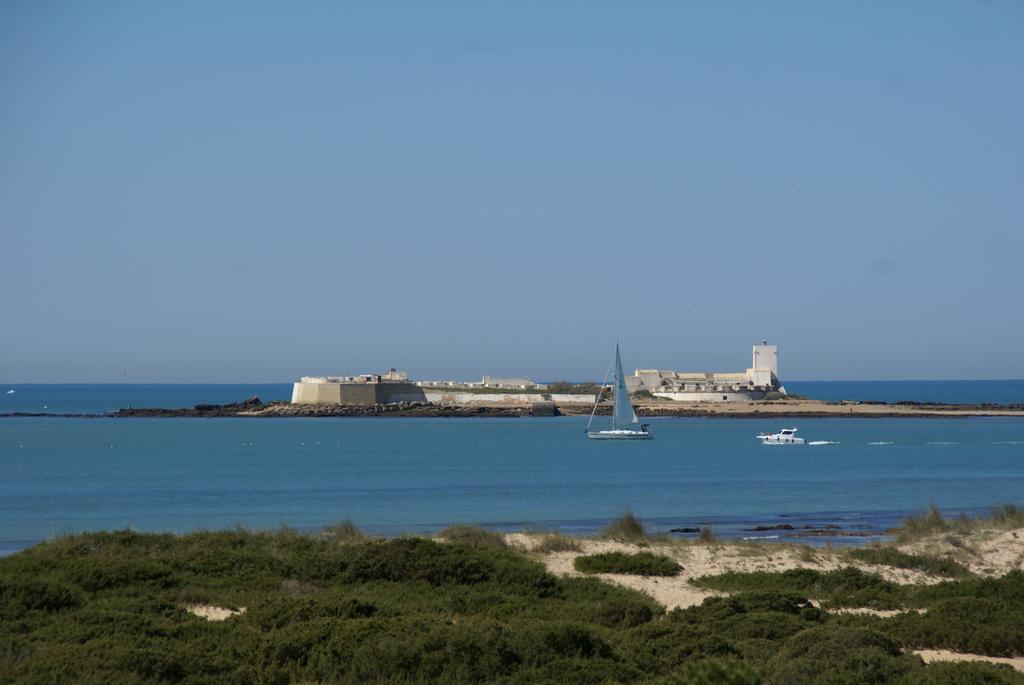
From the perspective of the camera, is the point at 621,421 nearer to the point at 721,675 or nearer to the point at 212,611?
the point at 212,611

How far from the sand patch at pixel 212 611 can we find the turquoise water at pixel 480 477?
1336 centimetres

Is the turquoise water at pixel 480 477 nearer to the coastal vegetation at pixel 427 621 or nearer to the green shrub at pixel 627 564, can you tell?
the green shrub at pixel 627 564

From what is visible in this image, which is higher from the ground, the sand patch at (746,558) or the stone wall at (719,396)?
the stone wall at (719,396)

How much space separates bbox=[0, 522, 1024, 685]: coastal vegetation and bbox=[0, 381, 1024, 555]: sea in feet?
30.6

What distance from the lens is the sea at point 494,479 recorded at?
30828 mm

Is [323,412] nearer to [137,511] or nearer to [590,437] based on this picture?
[590,437]

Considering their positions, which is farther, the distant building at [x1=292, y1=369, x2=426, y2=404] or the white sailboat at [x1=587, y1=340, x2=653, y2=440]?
the distant building at [x1=292, y1=369, x2=426, y2=404]

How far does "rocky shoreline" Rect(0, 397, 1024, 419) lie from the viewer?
103 meters

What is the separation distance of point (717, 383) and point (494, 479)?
78141 millimetres

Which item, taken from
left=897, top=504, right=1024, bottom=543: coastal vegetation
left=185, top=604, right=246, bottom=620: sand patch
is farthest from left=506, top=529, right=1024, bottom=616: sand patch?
left=185, top=604, right=246, bottom=620: sand patch

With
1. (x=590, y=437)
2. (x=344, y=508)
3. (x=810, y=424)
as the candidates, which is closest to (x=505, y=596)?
(x=344, y=508)

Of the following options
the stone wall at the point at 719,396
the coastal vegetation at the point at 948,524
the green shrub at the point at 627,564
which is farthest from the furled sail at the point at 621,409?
the green shrub at the point at 627,564

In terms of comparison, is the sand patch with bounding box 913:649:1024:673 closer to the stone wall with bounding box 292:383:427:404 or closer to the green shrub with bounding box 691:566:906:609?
the green shrub with bounding box 691:566:906:609

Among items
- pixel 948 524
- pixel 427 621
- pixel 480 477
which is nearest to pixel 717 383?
pixel 480 477
